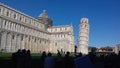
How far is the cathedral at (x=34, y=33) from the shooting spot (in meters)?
56.5

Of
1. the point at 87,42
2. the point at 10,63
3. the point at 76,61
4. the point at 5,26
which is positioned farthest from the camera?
the point at 87,42

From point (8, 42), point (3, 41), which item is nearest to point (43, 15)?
point (8, 42)

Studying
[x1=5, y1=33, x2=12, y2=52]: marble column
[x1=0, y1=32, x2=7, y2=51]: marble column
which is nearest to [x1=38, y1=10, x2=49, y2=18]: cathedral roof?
[x1=5, y1=33, x2=12, y2=52]: marble column

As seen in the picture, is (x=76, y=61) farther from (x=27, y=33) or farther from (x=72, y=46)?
(x=72, y=46)

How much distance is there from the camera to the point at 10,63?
12.2 metres

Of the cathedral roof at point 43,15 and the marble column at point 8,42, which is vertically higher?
the cathedral roof at point 43,15

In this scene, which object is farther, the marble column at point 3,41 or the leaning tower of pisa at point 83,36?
the leaning tower of pisa at point 83,36

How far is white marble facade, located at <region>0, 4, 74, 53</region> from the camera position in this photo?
56291 mm

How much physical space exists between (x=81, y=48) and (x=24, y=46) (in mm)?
27928

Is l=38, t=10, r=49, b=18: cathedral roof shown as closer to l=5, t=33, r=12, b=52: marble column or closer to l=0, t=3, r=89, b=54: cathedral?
l=0, t=3, r=89, b=54: cathedral

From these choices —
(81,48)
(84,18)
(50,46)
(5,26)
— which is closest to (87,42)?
(81,48)

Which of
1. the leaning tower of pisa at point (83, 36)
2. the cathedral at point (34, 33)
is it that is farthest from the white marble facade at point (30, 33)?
the leaning tower of pisa at point (83, 36)

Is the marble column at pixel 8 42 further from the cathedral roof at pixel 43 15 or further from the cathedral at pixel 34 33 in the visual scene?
the cathedral roof at pixel 43 15

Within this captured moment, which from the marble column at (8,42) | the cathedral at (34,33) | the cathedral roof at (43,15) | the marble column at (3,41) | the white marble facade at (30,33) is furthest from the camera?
the cathedral roof at (43,15)
